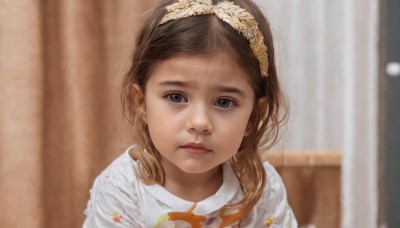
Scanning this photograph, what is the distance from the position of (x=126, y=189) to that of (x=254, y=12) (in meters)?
0.50

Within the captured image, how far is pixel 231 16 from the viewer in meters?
1.23

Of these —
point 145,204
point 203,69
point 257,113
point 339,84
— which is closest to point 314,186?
point 339,84

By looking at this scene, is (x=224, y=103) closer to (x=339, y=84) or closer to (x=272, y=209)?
(x=272, y=209)

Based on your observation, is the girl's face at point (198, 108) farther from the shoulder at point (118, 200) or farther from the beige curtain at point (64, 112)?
the beige curtain at point (64, 112)

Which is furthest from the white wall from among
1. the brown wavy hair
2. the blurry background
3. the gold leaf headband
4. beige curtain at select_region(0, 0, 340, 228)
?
the gold leaf headband

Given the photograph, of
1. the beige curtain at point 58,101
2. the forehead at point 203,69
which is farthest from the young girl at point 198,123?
the beige curtain at point 58,101

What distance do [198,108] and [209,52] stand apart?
0.39ft

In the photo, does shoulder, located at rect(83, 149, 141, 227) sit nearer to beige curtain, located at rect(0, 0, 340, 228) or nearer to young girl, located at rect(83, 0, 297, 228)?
young girl, located at rect(83, 0, 297, 228)

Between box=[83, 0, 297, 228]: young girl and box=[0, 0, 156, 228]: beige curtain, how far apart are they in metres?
0.41

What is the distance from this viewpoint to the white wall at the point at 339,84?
2170 mm

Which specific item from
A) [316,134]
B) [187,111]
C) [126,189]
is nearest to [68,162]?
[126,189]

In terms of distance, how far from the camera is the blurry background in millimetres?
1741

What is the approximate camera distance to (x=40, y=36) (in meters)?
1.74

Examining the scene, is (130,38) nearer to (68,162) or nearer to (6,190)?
(68,162)
